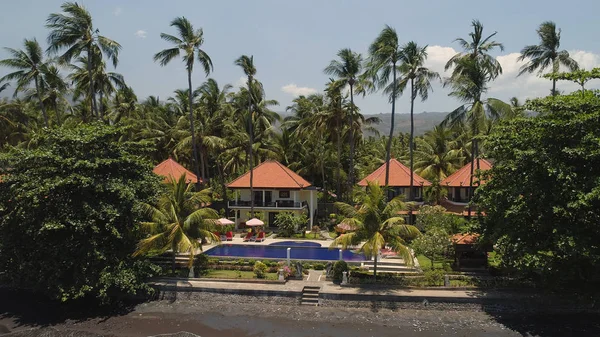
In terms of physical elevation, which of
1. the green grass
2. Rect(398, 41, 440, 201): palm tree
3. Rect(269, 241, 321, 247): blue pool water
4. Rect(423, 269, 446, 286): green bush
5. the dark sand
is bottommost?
the dark sand

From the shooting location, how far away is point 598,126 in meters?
16.4

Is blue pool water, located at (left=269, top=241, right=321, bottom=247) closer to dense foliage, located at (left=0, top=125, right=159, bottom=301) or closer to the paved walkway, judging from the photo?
the paved walkway

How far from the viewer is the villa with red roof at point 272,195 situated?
33.9m

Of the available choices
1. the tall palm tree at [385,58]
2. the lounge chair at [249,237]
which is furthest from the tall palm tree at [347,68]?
the lounge chair at [249,237]

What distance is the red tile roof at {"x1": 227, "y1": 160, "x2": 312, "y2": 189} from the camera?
33.9 m

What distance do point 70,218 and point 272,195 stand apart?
59.4 feet

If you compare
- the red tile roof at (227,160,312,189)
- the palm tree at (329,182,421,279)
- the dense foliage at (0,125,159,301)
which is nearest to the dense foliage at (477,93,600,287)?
the palm tree at (329,182,421,279)

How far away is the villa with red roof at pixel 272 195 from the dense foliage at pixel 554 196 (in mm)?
17754

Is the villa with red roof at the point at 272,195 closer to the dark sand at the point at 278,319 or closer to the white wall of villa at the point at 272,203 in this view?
the white wall of villa at the point at 272,203

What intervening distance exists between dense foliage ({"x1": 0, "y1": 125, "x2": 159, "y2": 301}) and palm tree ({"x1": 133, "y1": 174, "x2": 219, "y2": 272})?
86cm

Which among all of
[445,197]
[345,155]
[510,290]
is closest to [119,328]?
[510,290]

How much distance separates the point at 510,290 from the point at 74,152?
21.9m

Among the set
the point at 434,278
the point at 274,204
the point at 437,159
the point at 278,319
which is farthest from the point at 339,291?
the point at 437,159

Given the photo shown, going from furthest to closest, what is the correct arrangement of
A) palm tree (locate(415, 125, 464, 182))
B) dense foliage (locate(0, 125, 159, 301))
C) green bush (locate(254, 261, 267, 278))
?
1. palm tree (locate(415, 125, 464, 182))
2. green bush (locate(254, 261, 267, 278))
3. dense foliage (locate(0, 125, 159, 301))
